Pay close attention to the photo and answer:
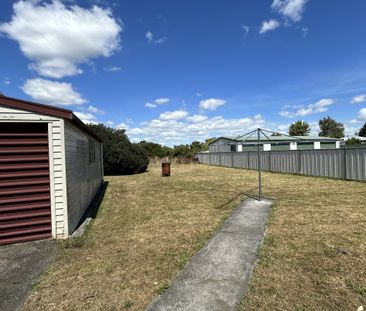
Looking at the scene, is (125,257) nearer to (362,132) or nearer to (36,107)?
(36,107)

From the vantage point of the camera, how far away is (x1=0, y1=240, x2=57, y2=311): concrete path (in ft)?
10.3

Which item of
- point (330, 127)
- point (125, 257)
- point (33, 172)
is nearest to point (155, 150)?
point (33, 172)

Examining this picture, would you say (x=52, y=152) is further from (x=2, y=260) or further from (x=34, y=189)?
(x=2, y=260)

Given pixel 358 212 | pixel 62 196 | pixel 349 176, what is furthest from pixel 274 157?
pixel 62 196

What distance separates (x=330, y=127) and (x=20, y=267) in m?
78.6

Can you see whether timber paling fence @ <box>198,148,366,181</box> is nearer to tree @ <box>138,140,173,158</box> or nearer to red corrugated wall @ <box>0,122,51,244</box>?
red corrugated wall @ <box>0,122,51,244</box>

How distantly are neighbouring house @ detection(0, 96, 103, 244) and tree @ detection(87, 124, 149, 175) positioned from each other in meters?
14.8

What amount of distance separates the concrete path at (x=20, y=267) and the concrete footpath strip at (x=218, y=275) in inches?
60.0

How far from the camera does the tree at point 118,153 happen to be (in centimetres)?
2012

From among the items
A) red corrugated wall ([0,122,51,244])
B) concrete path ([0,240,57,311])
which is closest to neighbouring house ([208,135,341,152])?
red corrugated wall ([0,122,51,244])

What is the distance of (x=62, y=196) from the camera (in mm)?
5242

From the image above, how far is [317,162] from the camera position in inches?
601

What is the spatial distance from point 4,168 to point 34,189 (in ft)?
1.96

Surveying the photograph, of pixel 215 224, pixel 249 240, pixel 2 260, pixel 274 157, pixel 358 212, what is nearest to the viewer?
pixel 2 260
